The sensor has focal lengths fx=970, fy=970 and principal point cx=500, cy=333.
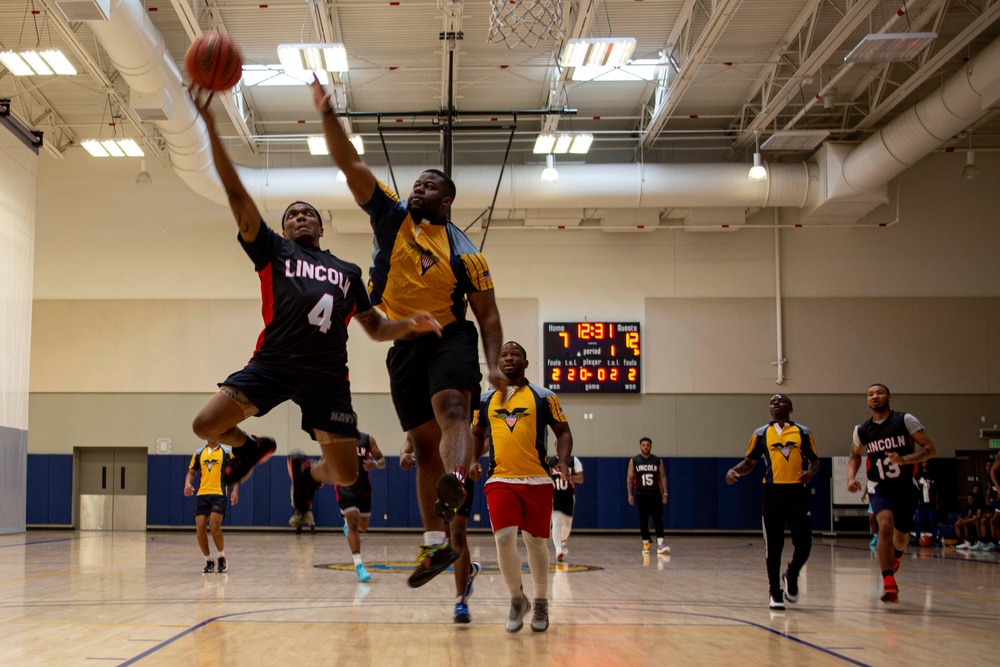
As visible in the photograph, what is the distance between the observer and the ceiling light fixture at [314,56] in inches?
557

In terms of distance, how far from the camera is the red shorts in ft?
24.4

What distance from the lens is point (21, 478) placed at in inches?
781

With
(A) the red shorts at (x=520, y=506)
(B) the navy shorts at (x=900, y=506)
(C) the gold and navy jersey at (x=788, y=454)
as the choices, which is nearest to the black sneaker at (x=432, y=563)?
(A) the red shorts at (x=520, y=506)

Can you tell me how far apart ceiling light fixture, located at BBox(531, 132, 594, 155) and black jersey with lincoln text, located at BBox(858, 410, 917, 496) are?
977 cm

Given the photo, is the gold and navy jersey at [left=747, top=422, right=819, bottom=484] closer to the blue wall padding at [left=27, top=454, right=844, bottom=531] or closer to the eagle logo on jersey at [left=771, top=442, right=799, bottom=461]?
the eagle logo on jersey at [left=771, top=442, right=799, bottom=461]

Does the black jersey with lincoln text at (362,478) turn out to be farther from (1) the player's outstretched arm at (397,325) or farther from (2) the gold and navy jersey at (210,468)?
(1) the player's outstretched arm at (397,325)

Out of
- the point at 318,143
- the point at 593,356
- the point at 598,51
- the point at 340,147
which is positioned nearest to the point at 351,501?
the point at 598,51

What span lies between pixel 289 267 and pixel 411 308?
0.82 meters

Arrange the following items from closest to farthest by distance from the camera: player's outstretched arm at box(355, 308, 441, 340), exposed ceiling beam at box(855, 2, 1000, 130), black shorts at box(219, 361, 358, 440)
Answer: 1. black shorts at box(219, 361, 358, 440)
2. player's outstretched arm at box(355, 308, 441, 340)
3. exposed ceiling beam at box(855, 2, 1000, 130)

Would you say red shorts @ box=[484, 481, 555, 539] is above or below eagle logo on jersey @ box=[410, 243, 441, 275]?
below

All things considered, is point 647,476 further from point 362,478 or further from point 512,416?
point 512,416

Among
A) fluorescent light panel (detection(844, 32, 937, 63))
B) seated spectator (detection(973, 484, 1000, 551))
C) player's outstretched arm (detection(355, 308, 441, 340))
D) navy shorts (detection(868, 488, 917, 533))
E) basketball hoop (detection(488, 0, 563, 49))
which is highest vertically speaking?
fluorescent light panel (detection(844, 32, 937, 63))

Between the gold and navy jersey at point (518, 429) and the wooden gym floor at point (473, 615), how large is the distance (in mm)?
1250

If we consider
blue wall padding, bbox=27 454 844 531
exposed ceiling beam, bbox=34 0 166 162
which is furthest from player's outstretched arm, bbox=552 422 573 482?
blue wall padding, bbox=27 454 844 531
